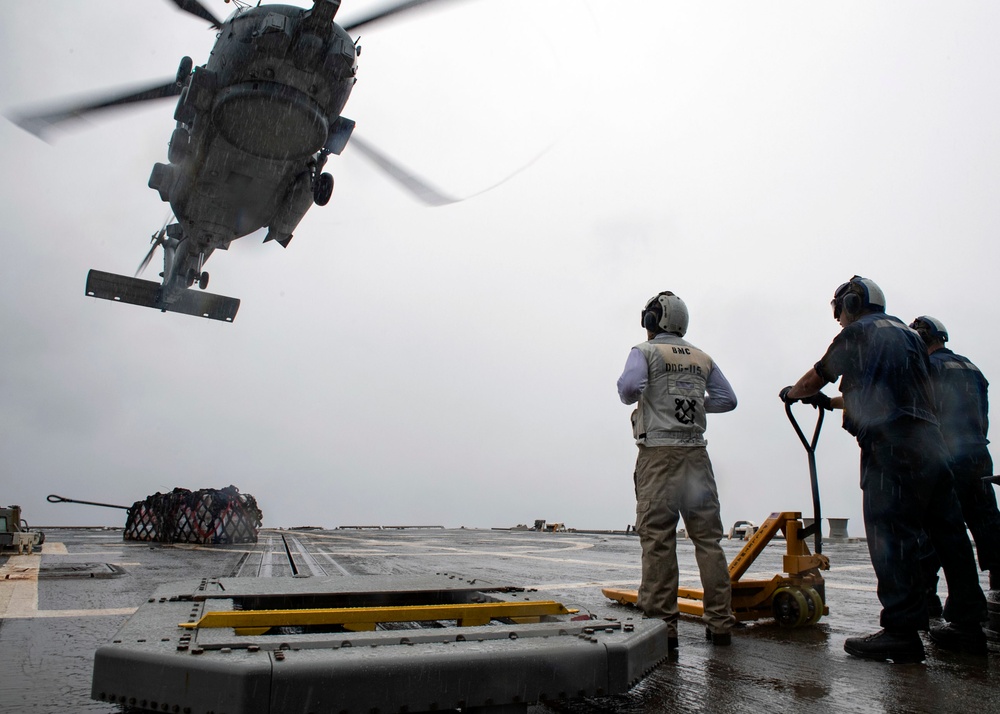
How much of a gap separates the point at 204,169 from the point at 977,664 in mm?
12387

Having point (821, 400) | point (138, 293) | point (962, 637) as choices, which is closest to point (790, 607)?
point (962, 637)

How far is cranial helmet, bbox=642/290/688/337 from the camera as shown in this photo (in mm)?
3900

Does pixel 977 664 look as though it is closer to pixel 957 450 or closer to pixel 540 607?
pixel 957 450

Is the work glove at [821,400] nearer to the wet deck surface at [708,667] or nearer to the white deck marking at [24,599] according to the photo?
the wet deck surface at [708,667]

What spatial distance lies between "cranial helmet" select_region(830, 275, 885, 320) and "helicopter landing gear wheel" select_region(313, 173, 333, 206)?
1017 cm

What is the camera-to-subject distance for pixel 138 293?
16922 millimetres

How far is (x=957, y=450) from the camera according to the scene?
13.8ft

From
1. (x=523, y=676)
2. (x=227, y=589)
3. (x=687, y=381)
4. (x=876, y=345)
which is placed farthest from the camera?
(x=687, y=381)

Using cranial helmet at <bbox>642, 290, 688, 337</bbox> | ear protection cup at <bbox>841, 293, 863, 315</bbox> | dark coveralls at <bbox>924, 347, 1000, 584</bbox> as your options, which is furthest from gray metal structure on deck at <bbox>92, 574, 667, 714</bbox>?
dark coveralls at <bbox>924, 347, 1000, 584</bbox>

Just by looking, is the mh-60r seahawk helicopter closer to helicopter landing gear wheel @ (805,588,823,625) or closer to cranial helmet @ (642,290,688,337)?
cranial helmet @ (642,290,688,337)

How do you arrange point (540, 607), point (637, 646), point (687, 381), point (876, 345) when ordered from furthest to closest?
point (687, 381) → point (876, 345) → point (540, 607) → point (637, 646)

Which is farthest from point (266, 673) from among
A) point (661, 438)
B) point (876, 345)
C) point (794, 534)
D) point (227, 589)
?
point (794, 534)

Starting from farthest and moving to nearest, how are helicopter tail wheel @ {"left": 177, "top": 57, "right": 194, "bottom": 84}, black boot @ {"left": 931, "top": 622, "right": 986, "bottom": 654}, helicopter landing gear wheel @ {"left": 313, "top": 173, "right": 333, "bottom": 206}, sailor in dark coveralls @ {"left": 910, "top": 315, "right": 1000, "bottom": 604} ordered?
helicopter landing gear wheel @ {"left": 313, "top": 173, "right": 333, "bottom": 206} < helicopter tail wheel @ {"left": 177, "top": 57, "right": 194, "bottom": 84} < sailor in dark coveralls @ {"left": 910, "top": 315, "right": 1000, "bottom": 604} < black boot @ {"left": 931, "top": 622, "right": 986, "bottom": 654}

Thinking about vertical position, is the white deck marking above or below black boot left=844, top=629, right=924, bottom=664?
below
